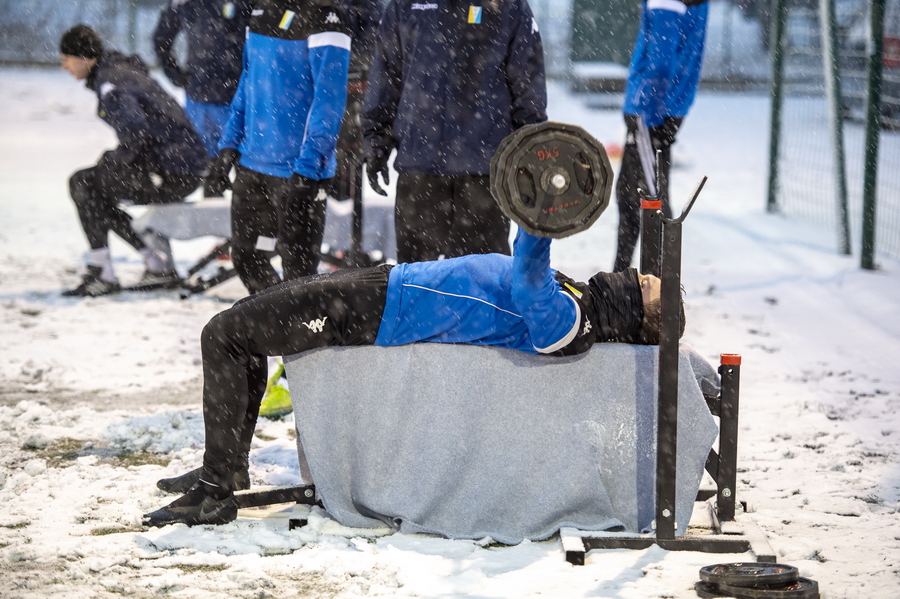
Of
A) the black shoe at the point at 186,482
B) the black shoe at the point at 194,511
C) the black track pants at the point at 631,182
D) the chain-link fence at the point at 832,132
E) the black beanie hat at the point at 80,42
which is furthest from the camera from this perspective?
the chain-link fence at the point at 832,132

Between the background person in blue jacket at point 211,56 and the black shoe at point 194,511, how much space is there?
393 centimetres

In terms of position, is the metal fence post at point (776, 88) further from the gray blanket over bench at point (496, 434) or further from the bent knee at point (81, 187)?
the gray blanket over bench at point (496, 434)

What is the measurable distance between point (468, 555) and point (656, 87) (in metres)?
3.60

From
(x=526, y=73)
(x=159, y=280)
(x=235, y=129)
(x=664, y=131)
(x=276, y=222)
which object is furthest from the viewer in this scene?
(x=159, y=280)

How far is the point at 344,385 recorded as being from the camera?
3.40m

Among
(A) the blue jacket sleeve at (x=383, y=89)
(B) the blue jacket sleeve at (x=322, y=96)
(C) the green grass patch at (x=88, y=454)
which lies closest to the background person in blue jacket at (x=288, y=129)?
(B) the blue jacket sleeve at (x=322, y=96)

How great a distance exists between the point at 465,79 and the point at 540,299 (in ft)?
6.01

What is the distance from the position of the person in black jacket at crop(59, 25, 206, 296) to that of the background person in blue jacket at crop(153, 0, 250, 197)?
0.30 meters

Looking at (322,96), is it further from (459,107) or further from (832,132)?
(832,132)

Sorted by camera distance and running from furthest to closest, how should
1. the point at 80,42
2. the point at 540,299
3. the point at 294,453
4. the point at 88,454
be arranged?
the point at 80,42 < the point at 294,453 < the point at 88,454 < the point at 540,299

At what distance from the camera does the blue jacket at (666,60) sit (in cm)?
586

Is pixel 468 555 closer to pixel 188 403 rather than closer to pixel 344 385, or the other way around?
pixel 344 385

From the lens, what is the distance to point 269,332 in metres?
3.29

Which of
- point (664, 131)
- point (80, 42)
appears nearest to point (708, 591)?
point (664, 131)
